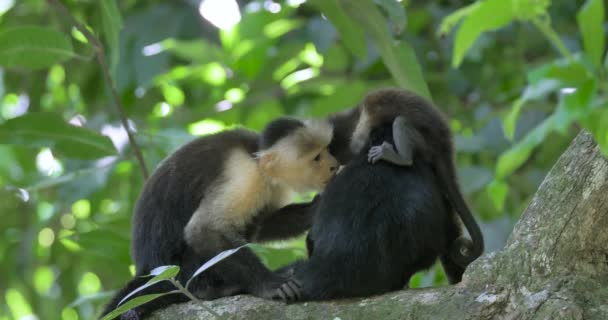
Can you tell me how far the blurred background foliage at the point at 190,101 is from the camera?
13.8 ft

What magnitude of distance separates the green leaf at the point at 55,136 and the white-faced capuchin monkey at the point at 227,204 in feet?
0.94

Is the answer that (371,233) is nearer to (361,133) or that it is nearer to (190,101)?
(361,133)

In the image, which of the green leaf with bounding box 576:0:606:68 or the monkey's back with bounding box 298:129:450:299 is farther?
the green leaf with bounding box 576:0:606:68

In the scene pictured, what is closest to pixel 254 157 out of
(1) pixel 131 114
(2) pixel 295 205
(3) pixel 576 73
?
(2) pixel 295 205

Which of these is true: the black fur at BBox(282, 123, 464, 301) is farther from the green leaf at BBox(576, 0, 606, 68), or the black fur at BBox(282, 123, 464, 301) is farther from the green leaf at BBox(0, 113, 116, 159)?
the green leaf at BBox(0, 113, 116, 159)

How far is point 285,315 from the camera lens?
2.69 meters

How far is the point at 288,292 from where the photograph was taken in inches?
110

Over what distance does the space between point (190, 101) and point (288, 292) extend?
3462mm

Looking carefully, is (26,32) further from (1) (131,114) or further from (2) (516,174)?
(2) (516,174)

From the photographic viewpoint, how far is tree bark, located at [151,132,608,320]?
2.43 metres

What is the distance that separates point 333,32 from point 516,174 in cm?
150

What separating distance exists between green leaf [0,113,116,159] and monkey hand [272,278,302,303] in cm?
116

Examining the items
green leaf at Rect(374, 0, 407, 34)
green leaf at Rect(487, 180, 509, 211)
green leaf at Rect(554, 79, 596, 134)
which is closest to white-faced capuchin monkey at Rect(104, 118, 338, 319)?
green leaf at Rect(374, 0, 407, 34)

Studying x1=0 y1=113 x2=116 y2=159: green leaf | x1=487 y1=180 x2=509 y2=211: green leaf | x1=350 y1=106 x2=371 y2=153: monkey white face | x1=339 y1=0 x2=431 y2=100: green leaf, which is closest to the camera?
x1=339 y1=0 x2=431 y2=100: green leaf
